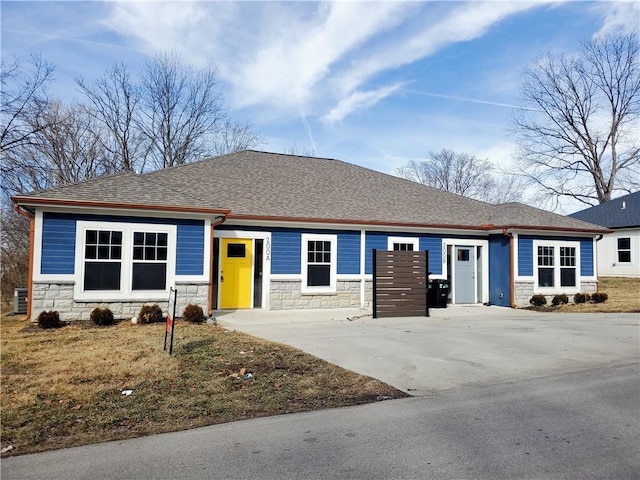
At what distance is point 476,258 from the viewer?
17.4 meters

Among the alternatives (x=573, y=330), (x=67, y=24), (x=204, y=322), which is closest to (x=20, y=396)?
(x=204, y=322)

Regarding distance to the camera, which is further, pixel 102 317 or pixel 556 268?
pixel 556 268

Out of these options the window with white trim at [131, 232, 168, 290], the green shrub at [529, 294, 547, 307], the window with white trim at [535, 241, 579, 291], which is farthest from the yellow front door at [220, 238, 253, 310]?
the window with white trim at [535, 241, 579, 291]

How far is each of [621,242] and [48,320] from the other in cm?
3096

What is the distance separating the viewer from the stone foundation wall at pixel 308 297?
14.5 meters

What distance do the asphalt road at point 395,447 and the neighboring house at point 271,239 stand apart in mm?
8412

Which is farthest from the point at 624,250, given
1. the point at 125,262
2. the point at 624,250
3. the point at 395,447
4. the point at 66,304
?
the point at 66,304

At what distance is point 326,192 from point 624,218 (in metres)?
22.3

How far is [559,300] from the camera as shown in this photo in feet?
54.3

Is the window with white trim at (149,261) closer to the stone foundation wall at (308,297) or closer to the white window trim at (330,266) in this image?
the stone foundation wall at (308,297)

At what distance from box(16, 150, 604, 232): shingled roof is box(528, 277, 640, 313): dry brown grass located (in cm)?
294

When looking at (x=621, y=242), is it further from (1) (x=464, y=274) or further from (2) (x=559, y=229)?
(1) (x=464, y=274)

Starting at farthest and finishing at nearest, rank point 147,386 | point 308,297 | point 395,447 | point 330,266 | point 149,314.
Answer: point 330,266 < point 308,297 < point 149,314 < point 147,386 < point 395,447

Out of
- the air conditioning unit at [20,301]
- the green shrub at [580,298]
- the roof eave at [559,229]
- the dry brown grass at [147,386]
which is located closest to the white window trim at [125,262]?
the dry brown grass at [147,386]
